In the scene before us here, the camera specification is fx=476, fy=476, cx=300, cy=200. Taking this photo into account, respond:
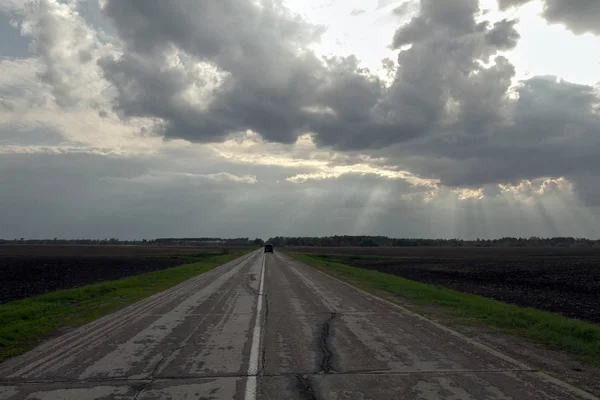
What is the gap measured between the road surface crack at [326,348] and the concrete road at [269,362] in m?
0.02

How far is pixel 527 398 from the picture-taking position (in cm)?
692

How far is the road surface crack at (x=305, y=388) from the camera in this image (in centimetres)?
697

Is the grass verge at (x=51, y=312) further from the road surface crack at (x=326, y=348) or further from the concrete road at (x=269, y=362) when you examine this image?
the road surface crack at (x=326, y=348)

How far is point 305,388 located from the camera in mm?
7375

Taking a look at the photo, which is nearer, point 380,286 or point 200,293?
point 200,293

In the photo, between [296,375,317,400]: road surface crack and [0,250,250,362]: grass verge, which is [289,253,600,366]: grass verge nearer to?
[296,375,317,400]: road surface crack

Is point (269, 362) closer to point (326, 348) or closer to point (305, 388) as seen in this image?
point (326, 348)

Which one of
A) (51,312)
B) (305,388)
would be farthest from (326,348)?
(51,312)

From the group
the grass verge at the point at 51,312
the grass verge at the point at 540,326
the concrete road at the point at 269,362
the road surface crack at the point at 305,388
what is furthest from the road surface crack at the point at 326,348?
the grass verge at the point at 51,312

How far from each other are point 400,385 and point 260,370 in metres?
2.48

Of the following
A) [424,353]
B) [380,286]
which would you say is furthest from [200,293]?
[424,353]

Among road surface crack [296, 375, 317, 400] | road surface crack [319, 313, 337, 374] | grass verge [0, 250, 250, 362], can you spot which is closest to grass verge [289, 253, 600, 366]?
road surface crack [319, 313, 337, 374]

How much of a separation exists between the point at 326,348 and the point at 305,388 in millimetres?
3041

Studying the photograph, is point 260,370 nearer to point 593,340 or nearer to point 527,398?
point 527,398
